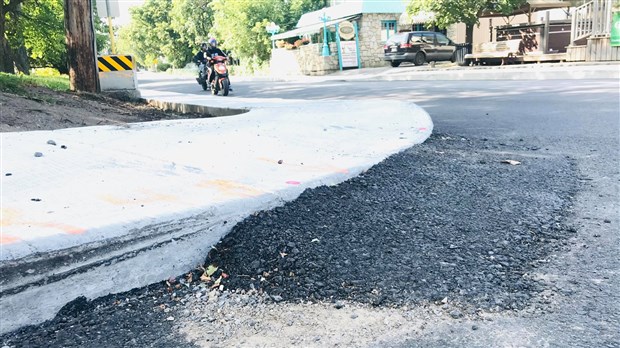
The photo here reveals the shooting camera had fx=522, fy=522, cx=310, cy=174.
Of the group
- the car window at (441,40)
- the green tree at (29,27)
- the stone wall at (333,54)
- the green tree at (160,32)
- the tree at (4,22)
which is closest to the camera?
the tree at (4,22)

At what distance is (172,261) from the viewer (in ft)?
8.96

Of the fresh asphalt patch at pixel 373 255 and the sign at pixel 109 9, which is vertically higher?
the sign at pixel 109 9

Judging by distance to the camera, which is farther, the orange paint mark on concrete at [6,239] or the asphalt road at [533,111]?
the asphalt road at [533,111]

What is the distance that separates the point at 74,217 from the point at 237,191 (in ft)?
3.33

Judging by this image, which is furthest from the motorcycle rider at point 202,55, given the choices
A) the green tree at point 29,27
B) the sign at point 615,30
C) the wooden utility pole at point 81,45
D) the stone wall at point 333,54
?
the sign at point 615,30

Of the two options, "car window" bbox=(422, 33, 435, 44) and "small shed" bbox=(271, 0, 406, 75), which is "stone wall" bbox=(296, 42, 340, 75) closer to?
"small shed" bbox=(271, 0, 406, 75)

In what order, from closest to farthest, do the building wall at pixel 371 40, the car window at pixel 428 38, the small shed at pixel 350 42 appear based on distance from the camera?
the car window at pixel 428 38
the small shed at pixel 350 42
the building wall at pixel 371 40

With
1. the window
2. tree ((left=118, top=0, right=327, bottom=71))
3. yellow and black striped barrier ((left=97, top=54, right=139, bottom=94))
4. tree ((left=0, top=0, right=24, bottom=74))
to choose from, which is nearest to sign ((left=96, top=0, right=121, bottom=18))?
yellow and black striped barrier ((left=97, top=54, right=139, bottom=94))

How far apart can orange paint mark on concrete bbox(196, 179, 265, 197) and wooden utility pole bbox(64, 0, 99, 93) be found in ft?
25.2

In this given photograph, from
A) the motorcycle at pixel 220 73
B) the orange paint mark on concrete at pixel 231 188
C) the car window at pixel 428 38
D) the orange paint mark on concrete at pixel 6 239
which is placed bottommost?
the orange paint mark on concrete at pixel 231 188

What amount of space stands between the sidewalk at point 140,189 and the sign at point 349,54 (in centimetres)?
2333

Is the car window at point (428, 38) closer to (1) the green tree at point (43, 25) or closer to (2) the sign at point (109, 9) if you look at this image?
(1) the green tree at point (43, 25)

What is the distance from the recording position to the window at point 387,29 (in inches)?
1211

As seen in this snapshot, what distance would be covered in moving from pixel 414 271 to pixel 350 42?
28025 mm
